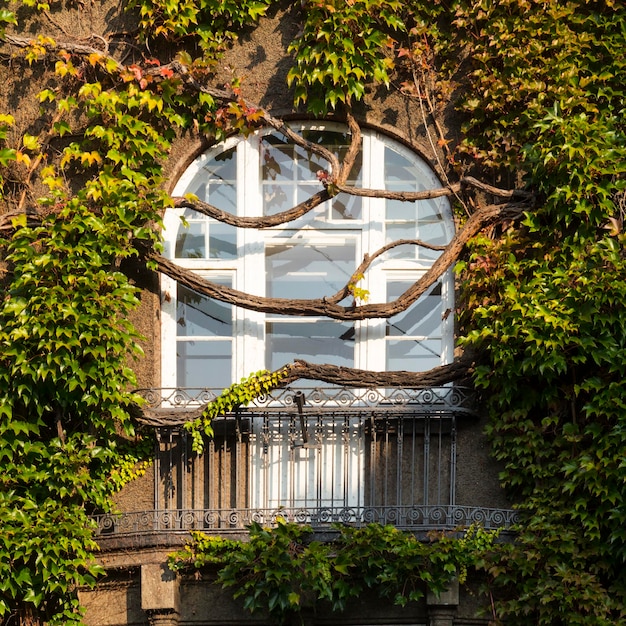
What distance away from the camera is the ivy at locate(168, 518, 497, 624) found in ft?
41.2

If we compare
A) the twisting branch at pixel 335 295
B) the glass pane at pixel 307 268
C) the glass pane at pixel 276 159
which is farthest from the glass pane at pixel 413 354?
the glass pane at pixel 276 159

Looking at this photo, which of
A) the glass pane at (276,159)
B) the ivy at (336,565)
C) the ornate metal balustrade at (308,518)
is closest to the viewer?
the ivy at (336,565)

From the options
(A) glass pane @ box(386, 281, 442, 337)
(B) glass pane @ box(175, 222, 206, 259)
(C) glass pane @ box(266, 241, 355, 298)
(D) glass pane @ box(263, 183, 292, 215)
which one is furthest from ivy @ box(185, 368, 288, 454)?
(D) glass pane @ box(263, 183, 292, 215)

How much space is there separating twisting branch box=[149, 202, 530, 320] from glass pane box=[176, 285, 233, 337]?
0.29m

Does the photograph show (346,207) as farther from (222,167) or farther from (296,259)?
(222,167)

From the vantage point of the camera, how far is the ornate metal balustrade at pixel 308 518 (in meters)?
13.0

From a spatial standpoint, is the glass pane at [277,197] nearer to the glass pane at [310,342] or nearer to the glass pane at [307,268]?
the glass pane at [307,268]

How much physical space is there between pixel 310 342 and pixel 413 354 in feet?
2.85

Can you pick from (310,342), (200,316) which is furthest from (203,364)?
(310,342)

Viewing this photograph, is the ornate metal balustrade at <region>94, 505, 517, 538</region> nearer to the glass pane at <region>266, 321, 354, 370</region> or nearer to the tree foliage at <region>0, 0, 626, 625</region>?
the tree foliage at <region>0, 0, 626, 625</region>

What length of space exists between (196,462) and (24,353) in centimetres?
165

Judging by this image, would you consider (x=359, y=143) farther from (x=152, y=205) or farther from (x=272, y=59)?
(x=152, y=205)

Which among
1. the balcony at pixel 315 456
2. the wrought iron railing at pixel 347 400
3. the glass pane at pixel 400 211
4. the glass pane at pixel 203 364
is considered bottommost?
the balcony at pixel 315 456

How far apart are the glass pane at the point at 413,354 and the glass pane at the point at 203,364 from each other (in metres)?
1.36
